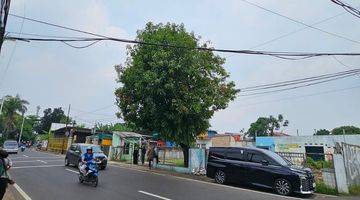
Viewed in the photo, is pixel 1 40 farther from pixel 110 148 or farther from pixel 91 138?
pixel 91 138

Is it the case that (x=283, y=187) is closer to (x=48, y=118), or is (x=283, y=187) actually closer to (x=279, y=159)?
(x=279, y=159)

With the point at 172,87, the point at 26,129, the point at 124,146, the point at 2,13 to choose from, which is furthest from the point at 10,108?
the point at 2,13

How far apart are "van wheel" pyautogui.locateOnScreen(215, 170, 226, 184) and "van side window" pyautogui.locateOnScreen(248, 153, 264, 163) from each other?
5.72 ft

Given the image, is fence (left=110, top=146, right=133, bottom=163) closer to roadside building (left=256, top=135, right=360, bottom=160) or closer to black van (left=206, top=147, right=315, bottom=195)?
black van (left=206, top=147, right=315, bottom=195)

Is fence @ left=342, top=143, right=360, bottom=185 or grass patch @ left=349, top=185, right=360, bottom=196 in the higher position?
fence @ left=342, top=143, right=360, bottom=185

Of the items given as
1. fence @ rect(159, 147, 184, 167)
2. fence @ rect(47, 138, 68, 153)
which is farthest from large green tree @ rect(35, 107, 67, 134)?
fence @ rect(159, 147, 184, 167)

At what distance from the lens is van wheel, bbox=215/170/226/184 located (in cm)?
1780

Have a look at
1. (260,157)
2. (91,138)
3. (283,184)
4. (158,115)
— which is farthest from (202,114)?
(91,138)

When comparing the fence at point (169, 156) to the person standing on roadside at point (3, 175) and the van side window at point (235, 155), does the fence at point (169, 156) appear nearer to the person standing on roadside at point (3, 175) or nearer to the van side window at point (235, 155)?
the van side window at point (235, 155)

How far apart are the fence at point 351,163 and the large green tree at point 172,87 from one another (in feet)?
29.0

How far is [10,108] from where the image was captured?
259ft

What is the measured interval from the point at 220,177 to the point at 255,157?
2.30m

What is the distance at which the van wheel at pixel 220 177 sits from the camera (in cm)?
1780

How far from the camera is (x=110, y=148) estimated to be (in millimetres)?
38250
